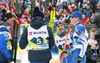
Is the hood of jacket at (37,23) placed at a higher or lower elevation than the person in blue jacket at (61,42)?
higher

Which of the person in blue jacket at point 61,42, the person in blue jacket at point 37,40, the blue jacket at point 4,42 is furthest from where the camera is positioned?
the person in blue jacket at point 61,42

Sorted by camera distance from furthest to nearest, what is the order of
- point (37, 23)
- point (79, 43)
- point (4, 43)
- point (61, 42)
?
point (61, 42), point (79, 43), point (4, 43), point (37, 23)

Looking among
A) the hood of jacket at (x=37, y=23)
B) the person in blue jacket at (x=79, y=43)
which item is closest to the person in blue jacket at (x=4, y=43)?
the hood of jacket at (x=37, y=23)

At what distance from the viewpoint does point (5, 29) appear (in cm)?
356

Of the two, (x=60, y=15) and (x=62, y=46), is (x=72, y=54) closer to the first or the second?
(x=62, y=46)

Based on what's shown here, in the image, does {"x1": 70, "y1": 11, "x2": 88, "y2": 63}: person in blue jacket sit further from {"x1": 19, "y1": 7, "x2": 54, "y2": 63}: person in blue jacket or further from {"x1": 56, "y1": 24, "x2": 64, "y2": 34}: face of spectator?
{"x1": 19, "y1": 7, "x2": 54, "y2": 63}: person in blue jacket

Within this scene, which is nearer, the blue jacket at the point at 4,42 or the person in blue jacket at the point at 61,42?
the blue jacket at the point at 4,42

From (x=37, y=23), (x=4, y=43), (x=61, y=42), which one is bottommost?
(x=61, y=42)

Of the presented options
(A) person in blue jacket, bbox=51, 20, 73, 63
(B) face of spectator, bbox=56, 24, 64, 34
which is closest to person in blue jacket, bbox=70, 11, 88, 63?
(A) person in blue jacket, bbox=51, 20, 73, 63

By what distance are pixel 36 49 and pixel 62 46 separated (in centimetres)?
96

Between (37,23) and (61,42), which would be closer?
(37,23)

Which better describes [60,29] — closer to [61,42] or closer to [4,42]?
[61,42]

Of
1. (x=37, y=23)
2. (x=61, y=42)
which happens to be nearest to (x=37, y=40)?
(x=37, y=23)

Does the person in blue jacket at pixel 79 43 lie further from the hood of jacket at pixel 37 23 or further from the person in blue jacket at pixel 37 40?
the hood of jacket at pixel 37 23
